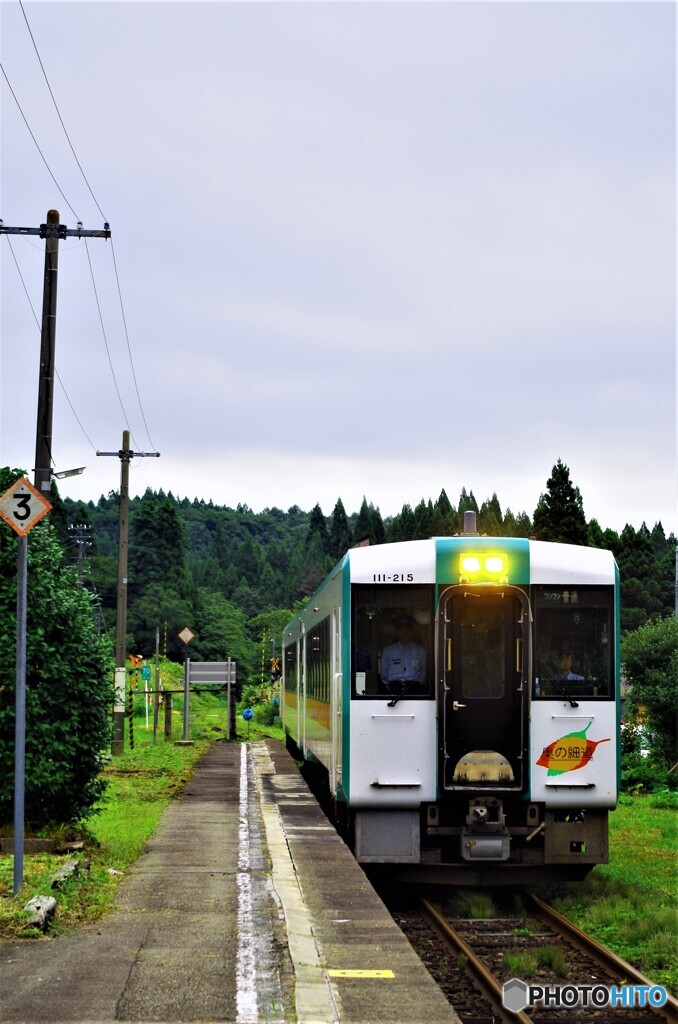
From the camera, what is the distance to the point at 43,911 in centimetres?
841

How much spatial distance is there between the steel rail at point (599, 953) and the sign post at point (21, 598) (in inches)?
165

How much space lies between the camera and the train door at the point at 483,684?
1173 centimetres

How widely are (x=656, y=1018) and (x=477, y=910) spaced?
12.8 feet

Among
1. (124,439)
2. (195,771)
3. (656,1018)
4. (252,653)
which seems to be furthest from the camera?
(252,653)

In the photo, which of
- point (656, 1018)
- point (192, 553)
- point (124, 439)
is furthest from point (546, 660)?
Answer: point (192, 553)

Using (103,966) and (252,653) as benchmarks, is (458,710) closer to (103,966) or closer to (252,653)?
(103,966)

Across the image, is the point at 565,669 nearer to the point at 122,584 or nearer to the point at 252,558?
the point at 122,584

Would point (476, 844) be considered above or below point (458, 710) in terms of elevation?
below

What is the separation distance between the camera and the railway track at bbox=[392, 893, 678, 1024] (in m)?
8.23

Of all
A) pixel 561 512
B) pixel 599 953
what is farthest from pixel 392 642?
pixel 561 512

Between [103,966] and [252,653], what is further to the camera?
[252,653]

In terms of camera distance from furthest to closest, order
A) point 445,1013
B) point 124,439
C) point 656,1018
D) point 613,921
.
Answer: point 124,439, point 613,921, point 656,1018, point 445,1013

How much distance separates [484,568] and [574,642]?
1.08m

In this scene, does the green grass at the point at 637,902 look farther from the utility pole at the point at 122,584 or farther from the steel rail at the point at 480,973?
the utility pole at the point at 122,584
